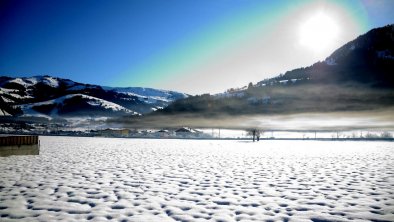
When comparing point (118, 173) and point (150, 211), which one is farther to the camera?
point (118, 173)

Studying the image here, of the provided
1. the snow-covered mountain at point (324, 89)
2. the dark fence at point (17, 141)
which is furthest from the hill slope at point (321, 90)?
the dark fence at point (17, 141)

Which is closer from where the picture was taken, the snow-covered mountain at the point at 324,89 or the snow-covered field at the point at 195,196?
the snow-covered field at the point at 195,196

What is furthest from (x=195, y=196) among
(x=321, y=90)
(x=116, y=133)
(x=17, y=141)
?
(x=321, y=90)

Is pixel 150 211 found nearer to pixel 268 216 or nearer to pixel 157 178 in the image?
pixel 268 216

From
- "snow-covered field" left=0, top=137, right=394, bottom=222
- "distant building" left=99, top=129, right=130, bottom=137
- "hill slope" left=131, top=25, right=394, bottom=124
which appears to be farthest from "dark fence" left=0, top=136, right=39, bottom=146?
"hill slope" left=131, top=25, right=394, bottom=124

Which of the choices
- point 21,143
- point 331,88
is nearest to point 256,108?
point 331,88

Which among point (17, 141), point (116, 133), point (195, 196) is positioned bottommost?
point (116, 133)

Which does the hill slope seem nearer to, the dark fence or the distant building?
the distant building

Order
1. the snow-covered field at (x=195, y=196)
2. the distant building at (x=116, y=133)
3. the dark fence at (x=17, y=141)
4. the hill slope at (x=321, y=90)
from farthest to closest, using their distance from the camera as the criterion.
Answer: the hill slope at (x=321, y=90) < the distant building at (x=116, y=133) < the dark fence at (x=17, y=141) < the snow-covered field at (x=195, y=196)

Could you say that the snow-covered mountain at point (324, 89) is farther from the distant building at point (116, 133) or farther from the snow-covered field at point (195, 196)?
the snow-covered field at point (195, 196)

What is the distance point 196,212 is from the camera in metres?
6.16

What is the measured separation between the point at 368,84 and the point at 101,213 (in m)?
184

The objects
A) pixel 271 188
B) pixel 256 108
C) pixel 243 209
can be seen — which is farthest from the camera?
pixel 256 108

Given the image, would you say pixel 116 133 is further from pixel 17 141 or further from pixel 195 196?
pixel 195 196
